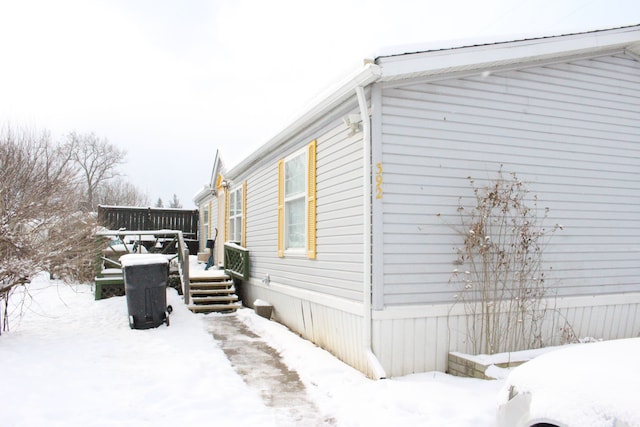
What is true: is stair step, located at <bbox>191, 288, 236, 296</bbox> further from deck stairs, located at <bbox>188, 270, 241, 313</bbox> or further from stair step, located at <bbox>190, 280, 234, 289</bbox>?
stair step, located at <bbox>190, 280, 234, 289</bbox>

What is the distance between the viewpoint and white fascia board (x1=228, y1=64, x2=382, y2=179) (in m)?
4.55

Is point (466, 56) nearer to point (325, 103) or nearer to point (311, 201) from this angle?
point (325, 103)

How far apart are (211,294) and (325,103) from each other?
17.0 feet

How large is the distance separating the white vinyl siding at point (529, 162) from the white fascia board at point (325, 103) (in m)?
0.40

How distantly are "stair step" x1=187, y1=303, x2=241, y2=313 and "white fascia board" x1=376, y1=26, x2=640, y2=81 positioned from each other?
5.42 meters

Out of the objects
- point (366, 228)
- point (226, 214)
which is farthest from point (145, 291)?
point (226, 214)

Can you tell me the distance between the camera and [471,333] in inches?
202

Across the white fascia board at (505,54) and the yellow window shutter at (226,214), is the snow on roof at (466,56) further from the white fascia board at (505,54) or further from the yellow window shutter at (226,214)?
the yellow window shutter at (226,214)

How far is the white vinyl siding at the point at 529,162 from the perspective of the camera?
16.1ft

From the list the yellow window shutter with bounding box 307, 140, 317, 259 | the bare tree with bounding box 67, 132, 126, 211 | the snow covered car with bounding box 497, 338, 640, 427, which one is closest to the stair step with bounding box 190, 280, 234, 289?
the yellow window shutter with bounding box 307, 140, 317, 259

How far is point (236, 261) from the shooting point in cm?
1004

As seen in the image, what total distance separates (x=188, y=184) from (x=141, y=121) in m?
29.2

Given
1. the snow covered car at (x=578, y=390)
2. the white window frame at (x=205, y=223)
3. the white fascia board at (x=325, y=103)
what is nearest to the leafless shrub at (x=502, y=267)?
the white fascia board at (x=325, y=103)

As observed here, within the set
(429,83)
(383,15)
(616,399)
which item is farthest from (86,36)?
(383,15)
